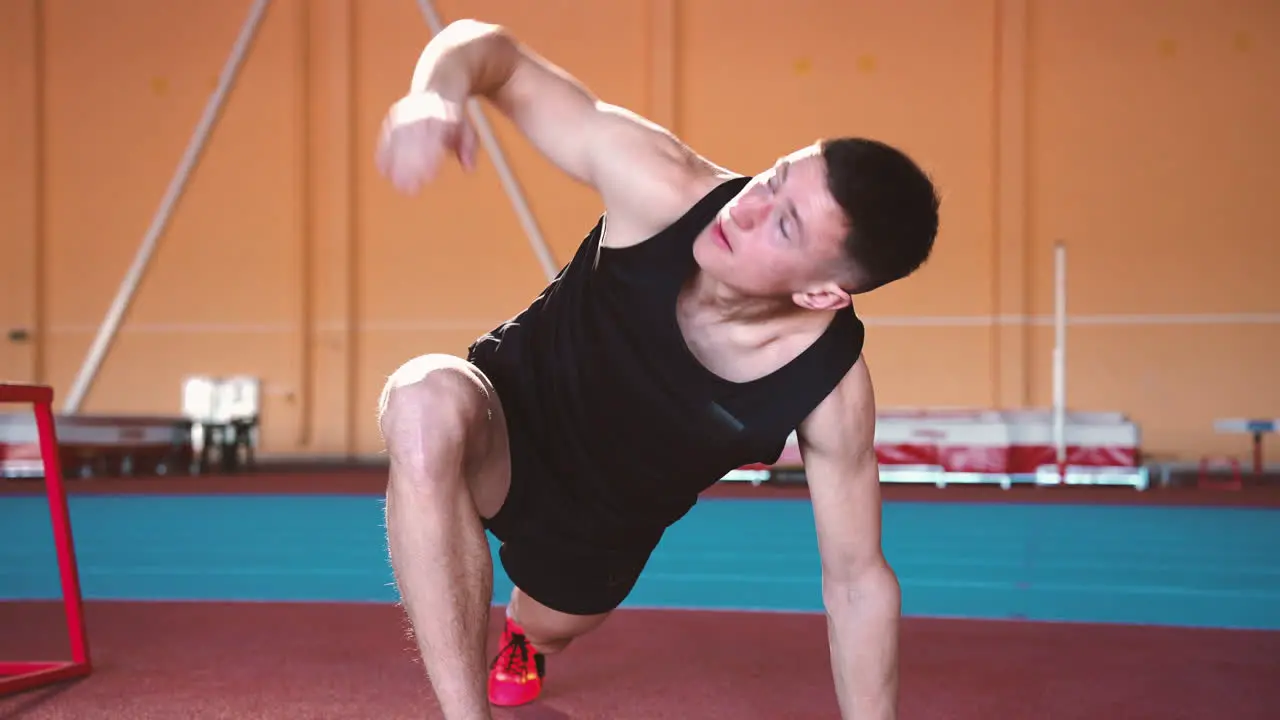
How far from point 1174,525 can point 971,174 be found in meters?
5.64

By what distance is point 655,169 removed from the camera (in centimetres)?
195

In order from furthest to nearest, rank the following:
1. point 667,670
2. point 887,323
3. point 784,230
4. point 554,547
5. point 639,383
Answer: point 887,323 < point 667,670 < point 554,547 < point 639,383 < point 784,230

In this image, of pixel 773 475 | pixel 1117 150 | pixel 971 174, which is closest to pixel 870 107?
pixel 971 174

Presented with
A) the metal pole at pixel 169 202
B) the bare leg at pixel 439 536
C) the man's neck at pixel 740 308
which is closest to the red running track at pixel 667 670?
the bare leg at pixel 439 536

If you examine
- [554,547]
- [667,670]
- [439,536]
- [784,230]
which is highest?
[784,230]

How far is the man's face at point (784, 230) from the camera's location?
179 cm

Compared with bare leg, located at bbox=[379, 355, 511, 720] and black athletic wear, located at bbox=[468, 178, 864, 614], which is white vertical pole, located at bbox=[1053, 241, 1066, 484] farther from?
bare leg, located at bbox=[379, 355, 511, 720]

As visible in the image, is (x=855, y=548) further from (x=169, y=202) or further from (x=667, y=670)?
(x=169, y=202)

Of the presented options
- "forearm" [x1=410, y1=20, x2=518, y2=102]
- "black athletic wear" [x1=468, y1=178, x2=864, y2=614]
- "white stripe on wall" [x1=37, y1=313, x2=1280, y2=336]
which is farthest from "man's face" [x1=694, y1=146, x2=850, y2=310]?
"white stripe on wall" [x1=37, y1=313, x2=1280, y2=336]

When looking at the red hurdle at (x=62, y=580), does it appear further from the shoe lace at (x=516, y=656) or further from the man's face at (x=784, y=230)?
the man's face at (x=784, y=230)

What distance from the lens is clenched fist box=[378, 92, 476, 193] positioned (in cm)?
142

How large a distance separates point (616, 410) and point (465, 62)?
2.07 ft

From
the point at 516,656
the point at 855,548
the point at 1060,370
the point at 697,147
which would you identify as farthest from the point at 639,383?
the point at 697,147

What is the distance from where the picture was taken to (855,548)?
6.15 ft
